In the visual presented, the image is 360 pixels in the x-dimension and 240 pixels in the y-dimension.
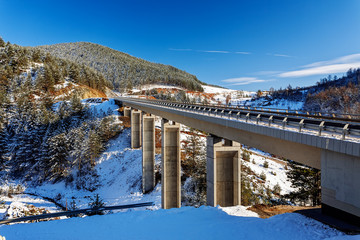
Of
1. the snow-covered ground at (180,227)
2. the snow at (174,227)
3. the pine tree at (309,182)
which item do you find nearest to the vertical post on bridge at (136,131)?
the pine tree at (309,182)

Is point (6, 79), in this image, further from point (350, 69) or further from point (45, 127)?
point (350, 69)

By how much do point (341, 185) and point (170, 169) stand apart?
802 inches

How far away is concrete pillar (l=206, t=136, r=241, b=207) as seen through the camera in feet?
51.3

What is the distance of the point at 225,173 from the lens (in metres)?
15.8

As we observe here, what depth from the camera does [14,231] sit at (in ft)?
32.3

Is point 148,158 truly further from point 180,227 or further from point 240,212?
point 180,227

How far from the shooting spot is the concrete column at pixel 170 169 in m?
25.2

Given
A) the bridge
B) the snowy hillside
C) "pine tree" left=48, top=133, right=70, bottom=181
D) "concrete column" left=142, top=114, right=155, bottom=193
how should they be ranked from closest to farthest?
the bridge → "concrete column" left=142, top=114, right=155, bottom=193 → "pine tree" left=48, top=133, right=70, bottom=181 → the snowy hillside

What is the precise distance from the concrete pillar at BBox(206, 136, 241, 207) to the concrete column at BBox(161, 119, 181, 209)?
33.2ft

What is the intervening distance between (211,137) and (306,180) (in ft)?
40.9

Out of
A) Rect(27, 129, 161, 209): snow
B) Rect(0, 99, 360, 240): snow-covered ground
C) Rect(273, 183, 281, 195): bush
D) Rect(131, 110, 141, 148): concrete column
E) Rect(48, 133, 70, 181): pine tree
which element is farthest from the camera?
Rect(131, 110, 141, 148): concrete column

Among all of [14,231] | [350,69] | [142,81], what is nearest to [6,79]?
[14,231]

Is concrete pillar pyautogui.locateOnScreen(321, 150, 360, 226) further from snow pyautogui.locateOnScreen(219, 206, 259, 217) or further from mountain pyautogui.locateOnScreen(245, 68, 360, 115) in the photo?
mountain pyautogui.locateOnScreen(245, 68, 360, 115)

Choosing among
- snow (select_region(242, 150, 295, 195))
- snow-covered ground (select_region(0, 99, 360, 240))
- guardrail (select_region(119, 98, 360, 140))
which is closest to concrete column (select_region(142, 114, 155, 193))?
A: snow (select_region(242, 150, 295, 195))
